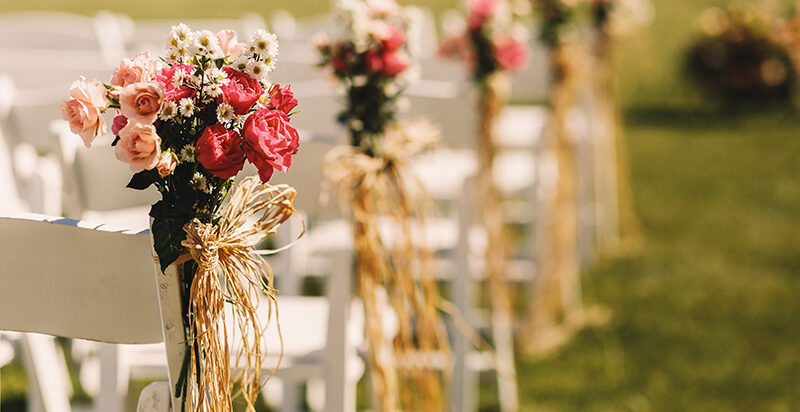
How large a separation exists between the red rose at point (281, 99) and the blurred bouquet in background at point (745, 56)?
29.2 ft

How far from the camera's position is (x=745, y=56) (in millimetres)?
9531

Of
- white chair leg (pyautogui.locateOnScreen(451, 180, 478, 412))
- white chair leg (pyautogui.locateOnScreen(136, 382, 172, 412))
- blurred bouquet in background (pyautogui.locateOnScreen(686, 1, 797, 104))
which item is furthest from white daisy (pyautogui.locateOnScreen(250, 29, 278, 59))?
blurred bouquet in background (pyautogui.locateOnScreen(686, 1, 797, 104))

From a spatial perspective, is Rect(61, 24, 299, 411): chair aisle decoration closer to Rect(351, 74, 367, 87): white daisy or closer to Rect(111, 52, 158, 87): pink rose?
Rect(111, 52, 158, 87): pink rose

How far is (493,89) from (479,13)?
0.93 feet

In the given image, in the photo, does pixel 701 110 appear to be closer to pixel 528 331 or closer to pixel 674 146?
pixel 674 146

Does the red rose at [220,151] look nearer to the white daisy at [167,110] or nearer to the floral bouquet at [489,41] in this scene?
the white daisy at [167,110]

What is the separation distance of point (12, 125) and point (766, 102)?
850 cm

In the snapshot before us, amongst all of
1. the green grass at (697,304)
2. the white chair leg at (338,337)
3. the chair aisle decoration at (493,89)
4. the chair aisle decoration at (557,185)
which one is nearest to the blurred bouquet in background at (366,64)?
the white chair leg at (338,337)

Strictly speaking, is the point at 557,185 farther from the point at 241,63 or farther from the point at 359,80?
the point at 241,63

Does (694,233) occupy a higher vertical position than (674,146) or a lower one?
lower

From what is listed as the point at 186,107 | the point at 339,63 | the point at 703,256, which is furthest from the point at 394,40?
the point at 703,256

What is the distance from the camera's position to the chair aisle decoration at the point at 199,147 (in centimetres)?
134

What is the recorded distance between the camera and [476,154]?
3500mm

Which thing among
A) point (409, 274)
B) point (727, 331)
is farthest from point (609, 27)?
point (409, 274)
